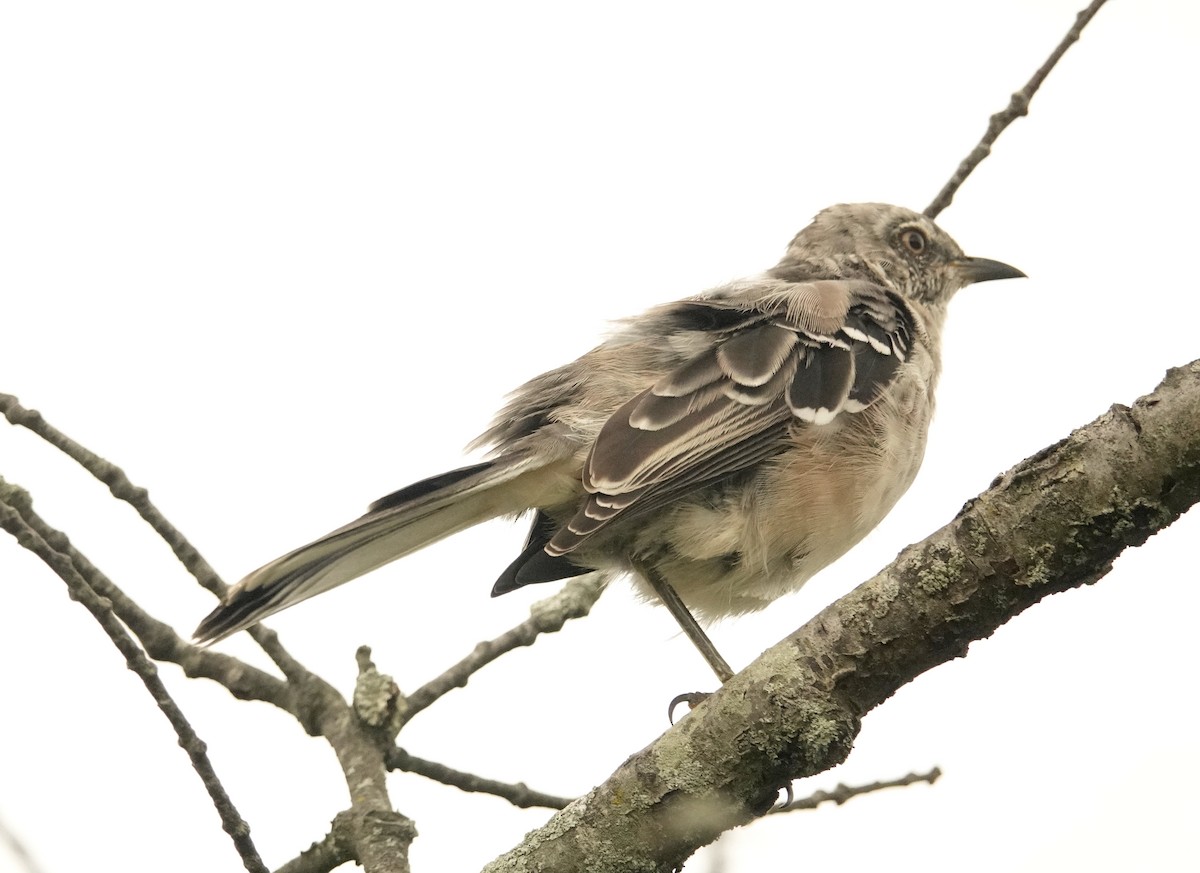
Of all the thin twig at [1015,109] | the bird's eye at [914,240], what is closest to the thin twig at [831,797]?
the thin twig at [1015,109]

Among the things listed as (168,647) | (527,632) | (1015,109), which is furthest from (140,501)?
(1015,109)

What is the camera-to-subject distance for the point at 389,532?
4336mm

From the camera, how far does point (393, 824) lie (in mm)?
3393

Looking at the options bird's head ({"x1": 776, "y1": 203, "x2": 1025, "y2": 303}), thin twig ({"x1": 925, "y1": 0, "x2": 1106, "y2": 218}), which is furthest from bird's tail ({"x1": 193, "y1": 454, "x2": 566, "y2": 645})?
bird's head ({"x1": 776, "y1": 203, "x2": 1025, "y2": 303})

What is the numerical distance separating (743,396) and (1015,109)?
151cm

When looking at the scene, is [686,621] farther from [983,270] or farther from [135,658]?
[983,270]

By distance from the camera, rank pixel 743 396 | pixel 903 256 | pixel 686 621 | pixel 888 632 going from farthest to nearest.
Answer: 1. pixel 903 256
2. pixel 686 621
3. pixel 743 396
4. pixel 888 632

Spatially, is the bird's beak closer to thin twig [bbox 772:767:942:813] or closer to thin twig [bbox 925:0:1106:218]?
thin twig [bbox 925:0:1106:218]

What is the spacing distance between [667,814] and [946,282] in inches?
168

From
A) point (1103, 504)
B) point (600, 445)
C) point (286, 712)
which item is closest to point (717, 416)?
point (600, 445)

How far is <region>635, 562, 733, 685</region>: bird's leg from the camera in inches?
189

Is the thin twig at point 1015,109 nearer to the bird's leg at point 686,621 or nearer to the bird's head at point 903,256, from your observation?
the bird's head at point 903,256

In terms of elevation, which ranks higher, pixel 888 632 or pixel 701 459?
pixel 701 459

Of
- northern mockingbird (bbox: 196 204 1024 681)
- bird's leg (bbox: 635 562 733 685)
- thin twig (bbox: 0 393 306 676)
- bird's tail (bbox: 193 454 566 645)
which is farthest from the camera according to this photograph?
bird's leg (bbox: 635 562 733 685)
